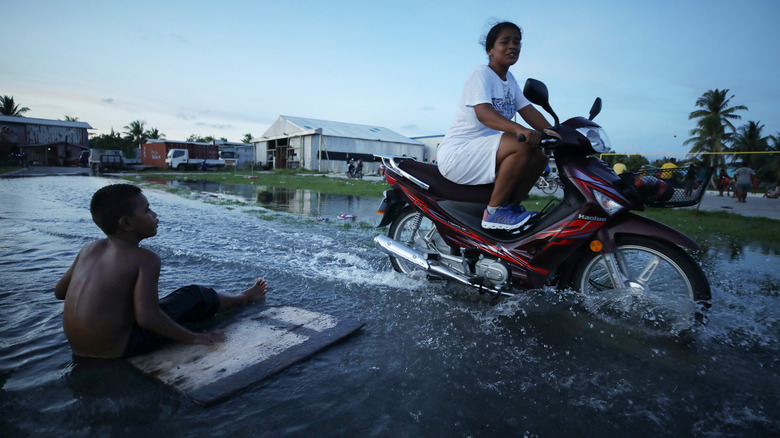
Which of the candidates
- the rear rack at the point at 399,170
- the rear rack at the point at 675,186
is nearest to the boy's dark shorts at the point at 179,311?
the rear rack at the point at 399,170

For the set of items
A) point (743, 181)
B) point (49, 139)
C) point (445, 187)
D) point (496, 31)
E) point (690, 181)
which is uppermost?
point (49, 139)

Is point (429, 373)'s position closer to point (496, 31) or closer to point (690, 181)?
point (690, 181)

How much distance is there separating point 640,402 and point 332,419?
4.41 ft

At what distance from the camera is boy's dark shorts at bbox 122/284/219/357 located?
1965 millimetres

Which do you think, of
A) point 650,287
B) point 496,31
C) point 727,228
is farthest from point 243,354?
point 727,228

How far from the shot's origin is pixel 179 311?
2268 mm

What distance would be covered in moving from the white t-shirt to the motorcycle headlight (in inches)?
21.8

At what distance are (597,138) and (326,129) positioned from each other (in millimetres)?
32878

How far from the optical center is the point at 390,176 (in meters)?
3.62

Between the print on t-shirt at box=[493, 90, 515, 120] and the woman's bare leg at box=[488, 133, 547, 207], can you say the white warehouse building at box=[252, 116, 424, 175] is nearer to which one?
the print on t-shirt at box=[493, 90, 515, 120]

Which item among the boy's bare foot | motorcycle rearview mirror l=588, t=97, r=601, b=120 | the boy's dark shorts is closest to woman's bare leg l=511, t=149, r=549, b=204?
motorcycle rearview mirror l=588, t=97, r=601, b=120

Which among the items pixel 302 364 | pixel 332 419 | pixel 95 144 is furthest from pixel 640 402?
pixel 95 144

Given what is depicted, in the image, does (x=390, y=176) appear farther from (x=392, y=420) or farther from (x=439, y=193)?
(x=392, y=420)

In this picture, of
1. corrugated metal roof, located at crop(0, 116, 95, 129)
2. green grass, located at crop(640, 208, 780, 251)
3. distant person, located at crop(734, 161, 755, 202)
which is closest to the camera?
green grass, located at crop(640, 208, 780, 251)
